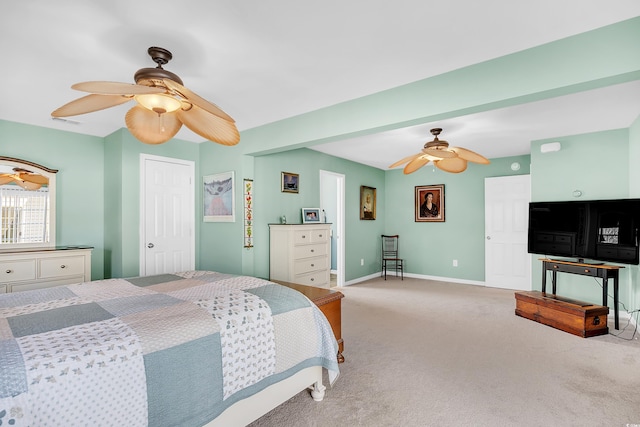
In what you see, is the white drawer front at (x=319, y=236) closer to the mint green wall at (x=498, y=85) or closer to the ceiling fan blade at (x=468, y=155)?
the mint green wall at (x=498, y=85)

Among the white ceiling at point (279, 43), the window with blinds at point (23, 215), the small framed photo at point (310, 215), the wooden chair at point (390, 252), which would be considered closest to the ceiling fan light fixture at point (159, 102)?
the white ceiling at point (279, 43)

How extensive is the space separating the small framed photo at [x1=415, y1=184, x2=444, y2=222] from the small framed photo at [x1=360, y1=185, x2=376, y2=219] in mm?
885

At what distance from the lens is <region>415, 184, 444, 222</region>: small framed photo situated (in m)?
6.34

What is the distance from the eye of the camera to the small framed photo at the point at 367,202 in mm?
6344

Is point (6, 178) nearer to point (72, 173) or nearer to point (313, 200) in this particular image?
point (72, 173)

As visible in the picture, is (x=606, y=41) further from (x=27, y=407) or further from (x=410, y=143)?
(x=27, y=407)

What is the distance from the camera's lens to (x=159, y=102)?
198 centimetres

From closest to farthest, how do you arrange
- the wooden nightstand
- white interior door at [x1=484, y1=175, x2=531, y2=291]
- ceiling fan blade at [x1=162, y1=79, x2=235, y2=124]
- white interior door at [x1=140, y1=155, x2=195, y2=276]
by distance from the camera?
ceiling fan blade at [x1=162, y1=79, x2=235, y2=124] < the wooden nightstand < white interior door at [x1=140, y1=155, x2=195, y2=276] < white interior door at [x1=484, y1=175, x2=531, y2=291]

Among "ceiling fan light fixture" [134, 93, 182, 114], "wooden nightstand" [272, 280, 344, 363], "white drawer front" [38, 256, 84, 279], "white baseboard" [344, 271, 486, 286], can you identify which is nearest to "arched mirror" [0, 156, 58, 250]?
"white drawer front" [38, 256, 84, 279]

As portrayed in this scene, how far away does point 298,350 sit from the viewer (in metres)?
1.96

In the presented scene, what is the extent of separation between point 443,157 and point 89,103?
10.1 feet

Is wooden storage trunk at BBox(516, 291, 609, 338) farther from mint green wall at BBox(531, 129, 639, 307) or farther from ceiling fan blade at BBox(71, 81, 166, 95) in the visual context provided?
ceiling fan blade at BBox(71, 81, 166, 95)

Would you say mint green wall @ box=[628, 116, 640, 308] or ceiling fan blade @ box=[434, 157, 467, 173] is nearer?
mint green wall @ box=[628, 116, 640, 308]

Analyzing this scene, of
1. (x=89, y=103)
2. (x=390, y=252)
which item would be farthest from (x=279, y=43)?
(x=390, y=252)
